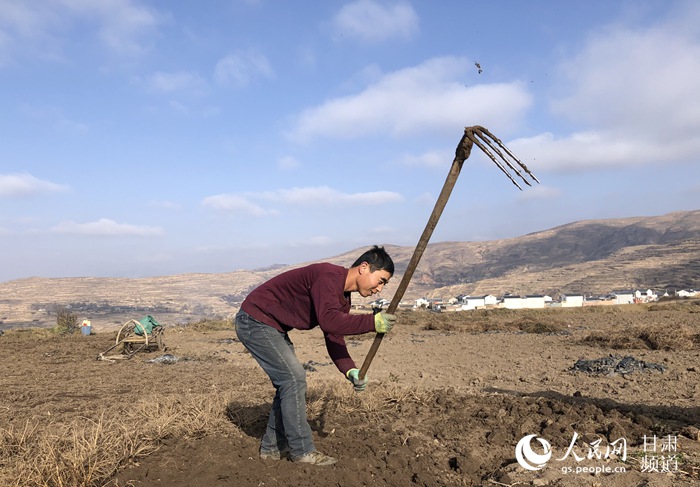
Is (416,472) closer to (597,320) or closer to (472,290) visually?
(597,320)

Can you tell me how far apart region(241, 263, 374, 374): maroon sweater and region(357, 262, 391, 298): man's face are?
14 cm

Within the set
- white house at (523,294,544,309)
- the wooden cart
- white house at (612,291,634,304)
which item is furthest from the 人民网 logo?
white house at (612,291,634,304)

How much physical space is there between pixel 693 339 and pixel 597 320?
993cm

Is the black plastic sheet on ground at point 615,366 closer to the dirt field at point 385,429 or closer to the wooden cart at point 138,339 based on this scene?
the dirt field at point 385,429

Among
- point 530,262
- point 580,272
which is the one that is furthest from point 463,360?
point 530,262

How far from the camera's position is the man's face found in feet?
11.7

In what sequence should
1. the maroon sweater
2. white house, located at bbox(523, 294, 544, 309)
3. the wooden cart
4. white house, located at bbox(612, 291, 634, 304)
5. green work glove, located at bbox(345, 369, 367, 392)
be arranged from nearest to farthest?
the maroon sweater < green work glove, located at bbox(345, 369, 367, 392) < the wooden cart < white house, located at bbox(523, 294, 544, 309) < white house, located at bbox(612, 291, 634, 304)

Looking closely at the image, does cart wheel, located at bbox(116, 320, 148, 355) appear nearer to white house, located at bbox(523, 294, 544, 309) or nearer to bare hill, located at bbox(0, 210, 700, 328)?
bare hill, located at bbox(0, 210, 700, 328)

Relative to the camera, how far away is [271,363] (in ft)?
12.4

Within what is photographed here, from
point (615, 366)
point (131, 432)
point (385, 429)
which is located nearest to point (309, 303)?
point (385, 429)

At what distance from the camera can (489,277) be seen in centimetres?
11762

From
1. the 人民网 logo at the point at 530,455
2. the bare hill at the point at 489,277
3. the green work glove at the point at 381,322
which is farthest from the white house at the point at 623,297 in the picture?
the green work glove at the point at 381,322

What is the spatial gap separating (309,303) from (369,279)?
0.51 m

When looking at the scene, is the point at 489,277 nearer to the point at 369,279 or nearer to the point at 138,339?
the point at 138,339
